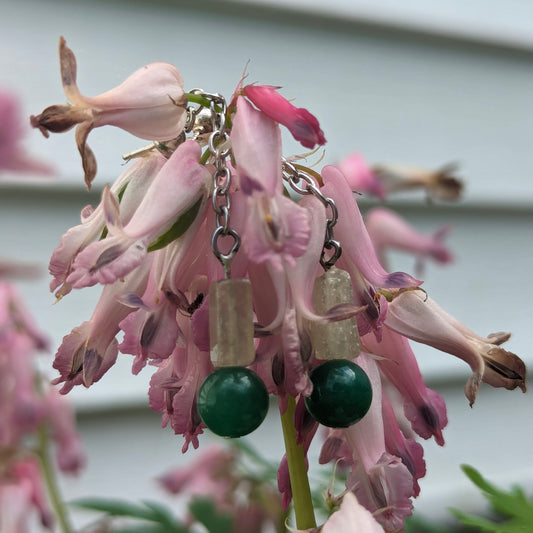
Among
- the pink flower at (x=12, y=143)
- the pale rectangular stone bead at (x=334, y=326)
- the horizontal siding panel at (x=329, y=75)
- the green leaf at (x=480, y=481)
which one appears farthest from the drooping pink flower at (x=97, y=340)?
the horizontal siding panel at (x=329, y=75)

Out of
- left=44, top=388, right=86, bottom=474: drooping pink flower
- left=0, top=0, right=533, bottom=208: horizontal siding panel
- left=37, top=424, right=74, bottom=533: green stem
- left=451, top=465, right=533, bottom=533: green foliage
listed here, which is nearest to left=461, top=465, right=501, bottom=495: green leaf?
left=451, top=465, right=533, bottom=533: green foliage

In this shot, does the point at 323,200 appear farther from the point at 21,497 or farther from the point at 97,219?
the point at 21,497

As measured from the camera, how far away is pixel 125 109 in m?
0.35

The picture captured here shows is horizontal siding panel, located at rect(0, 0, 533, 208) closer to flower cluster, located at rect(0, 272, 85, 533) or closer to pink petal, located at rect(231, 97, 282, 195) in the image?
flower cluster, located at rect(0, 272, 85, 533)

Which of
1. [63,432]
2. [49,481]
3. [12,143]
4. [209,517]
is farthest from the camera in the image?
[12,143]

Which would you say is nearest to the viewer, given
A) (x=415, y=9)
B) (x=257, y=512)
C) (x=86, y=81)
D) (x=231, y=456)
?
(x=257, y=512)

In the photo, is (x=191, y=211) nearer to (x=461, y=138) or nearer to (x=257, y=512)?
(x=257, y=512)

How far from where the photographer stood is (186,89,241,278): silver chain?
0.33 m

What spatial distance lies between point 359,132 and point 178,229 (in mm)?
1324

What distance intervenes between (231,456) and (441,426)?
62cm

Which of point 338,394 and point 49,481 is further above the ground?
point 338,394

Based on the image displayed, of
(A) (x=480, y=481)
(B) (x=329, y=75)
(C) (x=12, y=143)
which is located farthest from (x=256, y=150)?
(B) (x=329, y=75)

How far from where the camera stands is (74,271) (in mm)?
324

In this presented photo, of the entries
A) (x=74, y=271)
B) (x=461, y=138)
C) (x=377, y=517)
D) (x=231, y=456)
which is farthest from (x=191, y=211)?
(x=461, y=138)
